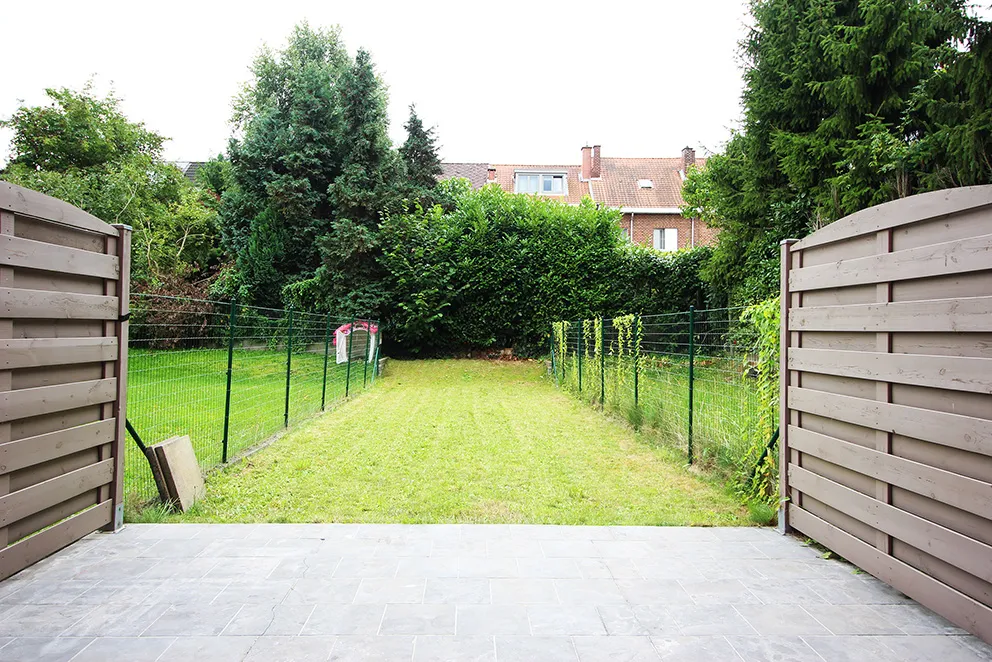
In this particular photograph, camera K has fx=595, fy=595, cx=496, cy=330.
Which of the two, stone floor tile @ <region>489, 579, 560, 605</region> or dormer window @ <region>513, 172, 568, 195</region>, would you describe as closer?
stone floor tile @ <region>489, 579, 560, 605</region>

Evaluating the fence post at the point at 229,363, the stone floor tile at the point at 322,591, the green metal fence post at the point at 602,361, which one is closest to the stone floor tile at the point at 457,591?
the stone floor tile at the point at 322,591

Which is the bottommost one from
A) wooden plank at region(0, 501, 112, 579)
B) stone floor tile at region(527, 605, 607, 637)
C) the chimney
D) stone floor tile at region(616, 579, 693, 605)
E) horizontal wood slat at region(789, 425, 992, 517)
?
stone floor tile at region(616, 579, 693, 605)

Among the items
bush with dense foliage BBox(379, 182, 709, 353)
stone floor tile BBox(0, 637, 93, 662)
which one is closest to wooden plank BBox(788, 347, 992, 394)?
stone floor tile BBox(0, 637, 93, 662)

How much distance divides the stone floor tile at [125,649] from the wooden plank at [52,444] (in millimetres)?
1072

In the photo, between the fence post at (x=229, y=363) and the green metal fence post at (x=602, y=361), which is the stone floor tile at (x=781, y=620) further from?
the green metal fence post at (x=602, y=361)

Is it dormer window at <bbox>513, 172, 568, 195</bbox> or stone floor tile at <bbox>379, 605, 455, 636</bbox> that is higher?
dormer window at <bbox>513, 172, 568, 195</bbox>

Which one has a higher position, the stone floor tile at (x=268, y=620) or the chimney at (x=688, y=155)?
the chimney at (x=688, y=155)

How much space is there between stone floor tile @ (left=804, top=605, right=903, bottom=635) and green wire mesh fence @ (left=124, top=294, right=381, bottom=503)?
428cm

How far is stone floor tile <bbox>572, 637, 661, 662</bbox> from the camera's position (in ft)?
7.40

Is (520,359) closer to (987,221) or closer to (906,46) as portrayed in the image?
(906,46)

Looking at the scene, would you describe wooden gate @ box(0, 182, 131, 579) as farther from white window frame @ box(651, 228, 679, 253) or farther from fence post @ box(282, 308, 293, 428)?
white window frame @ box(651, 228, 679, 253)

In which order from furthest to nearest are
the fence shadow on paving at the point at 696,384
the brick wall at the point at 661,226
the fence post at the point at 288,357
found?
the brick wall at the point at 661,226 < the fence post at the point at 288,357 < the fence shadow on paving at the point at 696,384

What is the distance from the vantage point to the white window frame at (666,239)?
2747 cm

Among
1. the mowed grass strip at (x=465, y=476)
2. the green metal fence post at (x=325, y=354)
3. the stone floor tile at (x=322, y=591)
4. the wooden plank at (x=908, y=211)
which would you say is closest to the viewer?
the wooden plank at (x=908, y=211)
